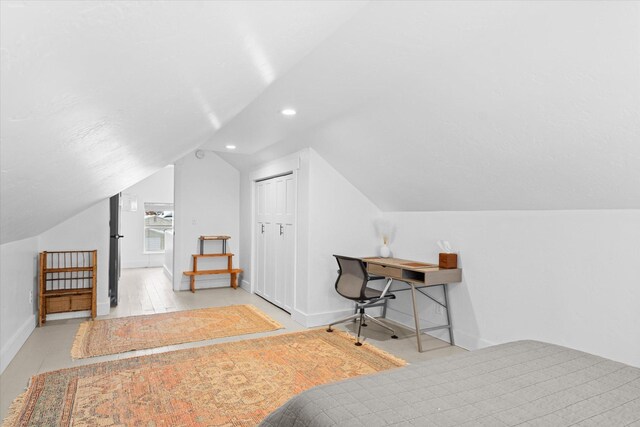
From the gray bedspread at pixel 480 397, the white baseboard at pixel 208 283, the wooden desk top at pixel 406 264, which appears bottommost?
the white baseboard at pixel 208 283

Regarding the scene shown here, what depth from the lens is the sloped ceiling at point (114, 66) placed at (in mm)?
553

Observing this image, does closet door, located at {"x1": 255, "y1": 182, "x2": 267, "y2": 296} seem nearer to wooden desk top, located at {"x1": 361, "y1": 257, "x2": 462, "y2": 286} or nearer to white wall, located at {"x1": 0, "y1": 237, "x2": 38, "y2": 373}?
wooden desk top, located at {"x1": 361, "y1": 257, "x2": 462, "y2": 286}

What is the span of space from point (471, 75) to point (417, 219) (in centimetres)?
214

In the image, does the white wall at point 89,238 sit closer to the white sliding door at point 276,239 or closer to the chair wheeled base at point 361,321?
the white sliding door at point 276,239

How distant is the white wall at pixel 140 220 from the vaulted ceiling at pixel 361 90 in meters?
5.67

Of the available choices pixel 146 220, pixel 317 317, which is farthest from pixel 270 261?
pixel 146 220

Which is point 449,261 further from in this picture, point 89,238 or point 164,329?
point 89,238

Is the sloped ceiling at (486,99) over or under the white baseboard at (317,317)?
over

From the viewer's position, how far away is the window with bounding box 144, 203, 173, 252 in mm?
8867

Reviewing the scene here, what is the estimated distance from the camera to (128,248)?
28.2ft

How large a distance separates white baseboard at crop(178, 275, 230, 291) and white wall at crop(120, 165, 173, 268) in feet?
10.1

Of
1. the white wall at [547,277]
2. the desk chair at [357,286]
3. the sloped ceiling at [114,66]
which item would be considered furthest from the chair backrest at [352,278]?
the sloped ceiling at [114,66]

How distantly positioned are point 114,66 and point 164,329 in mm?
3923

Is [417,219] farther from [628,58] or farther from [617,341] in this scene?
[628,58]
